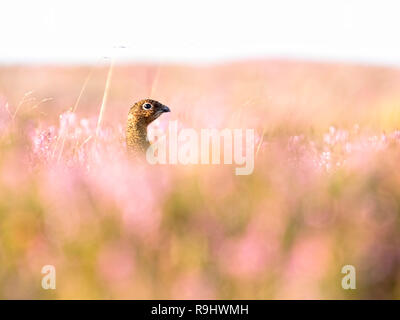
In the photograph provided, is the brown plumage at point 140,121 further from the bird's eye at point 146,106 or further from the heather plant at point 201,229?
the heather plant at point 201,229

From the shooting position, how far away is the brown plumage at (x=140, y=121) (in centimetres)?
524

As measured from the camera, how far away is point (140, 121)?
5.39 meters

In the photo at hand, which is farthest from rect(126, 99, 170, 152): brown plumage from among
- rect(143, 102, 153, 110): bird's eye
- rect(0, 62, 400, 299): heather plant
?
rect(0, 62, 400, 299): heather plant

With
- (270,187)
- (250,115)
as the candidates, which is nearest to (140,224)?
(270,187)

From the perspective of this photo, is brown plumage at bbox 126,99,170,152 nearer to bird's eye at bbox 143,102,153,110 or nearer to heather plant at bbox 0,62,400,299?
bird's eye at bbox 143,102,153,110

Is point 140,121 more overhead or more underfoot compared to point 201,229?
more overhead

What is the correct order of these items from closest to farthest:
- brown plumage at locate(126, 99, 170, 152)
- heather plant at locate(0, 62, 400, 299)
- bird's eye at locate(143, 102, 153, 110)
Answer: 1. heather plant at locate(0, 62, 400, 299)
2. brown plumage at locate(126, 99, 170, 152)
3. bird's eye at locate(143, 102, 153, 110)

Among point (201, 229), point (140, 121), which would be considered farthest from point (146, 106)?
point (201, 229)

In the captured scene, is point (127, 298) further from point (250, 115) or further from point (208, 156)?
point (250, 115)

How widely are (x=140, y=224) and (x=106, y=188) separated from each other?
32 cm

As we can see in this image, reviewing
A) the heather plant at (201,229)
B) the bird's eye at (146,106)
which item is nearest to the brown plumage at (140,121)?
the bird's eye at (146,106)

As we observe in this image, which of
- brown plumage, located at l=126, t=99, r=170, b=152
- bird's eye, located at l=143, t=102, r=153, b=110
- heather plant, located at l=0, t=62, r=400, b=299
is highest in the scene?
bird's eye, located at l=143, t=102, r=153, b=110

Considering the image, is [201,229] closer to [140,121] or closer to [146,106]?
[140,121]

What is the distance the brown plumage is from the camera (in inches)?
206
